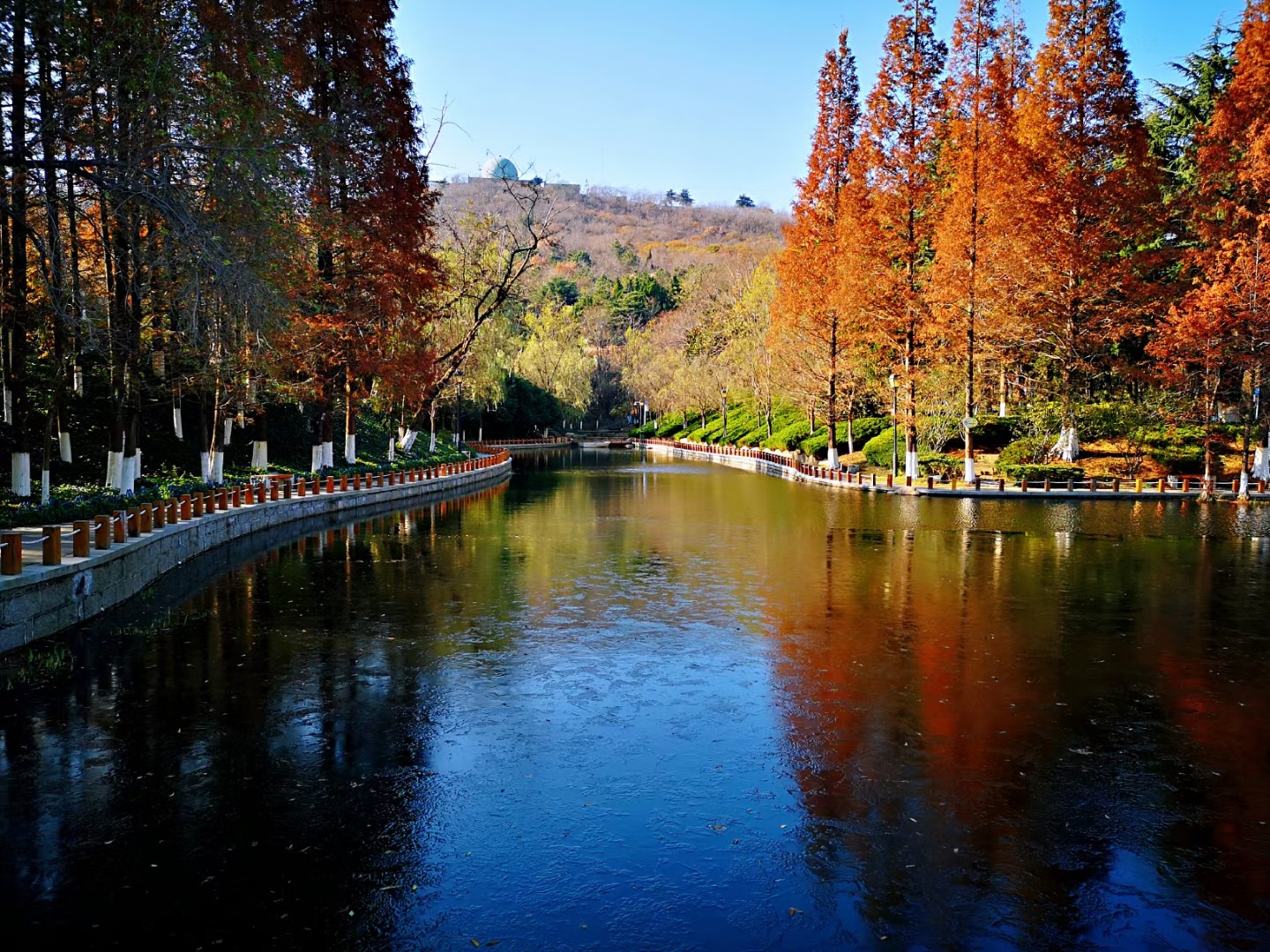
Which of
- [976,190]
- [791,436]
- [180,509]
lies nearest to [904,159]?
[976,190]

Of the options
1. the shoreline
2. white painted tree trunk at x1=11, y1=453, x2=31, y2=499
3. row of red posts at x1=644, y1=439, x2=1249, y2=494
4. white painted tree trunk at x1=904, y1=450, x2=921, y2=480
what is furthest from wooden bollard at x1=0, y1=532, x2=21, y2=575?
white painted tree trunk at x1=904, y1=450, x2=921, y2=480

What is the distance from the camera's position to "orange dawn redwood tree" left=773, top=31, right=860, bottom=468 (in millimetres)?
43281

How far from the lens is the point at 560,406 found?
8912 cm

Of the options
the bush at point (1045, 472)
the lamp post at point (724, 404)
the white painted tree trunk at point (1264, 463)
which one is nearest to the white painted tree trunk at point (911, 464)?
the bush at point (1045, 472)

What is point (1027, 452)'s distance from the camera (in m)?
39.2

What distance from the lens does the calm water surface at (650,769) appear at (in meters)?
5.73

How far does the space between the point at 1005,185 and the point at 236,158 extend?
99.0 ft

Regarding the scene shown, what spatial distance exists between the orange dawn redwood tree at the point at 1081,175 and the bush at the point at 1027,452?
3.88 m

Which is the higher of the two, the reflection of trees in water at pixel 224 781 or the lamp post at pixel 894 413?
the lamp post at pixel 894 413

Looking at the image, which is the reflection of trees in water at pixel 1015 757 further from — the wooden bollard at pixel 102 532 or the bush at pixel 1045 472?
the bush at pixel 1045 472

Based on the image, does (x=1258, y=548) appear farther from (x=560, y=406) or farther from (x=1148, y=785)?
(x=560, y=406)

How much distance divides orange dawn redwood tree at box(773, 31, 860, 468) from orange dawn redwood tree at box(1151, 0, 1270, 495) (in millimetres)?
13568

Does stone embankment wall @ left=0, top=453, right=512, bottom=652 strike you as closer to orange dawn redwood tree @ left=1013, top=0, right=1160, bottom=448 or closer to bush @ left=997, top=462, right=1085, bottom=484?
bush @ left=997, top=462, right=1085, bottom=484

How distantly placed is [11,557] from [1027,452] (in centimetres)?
3671
